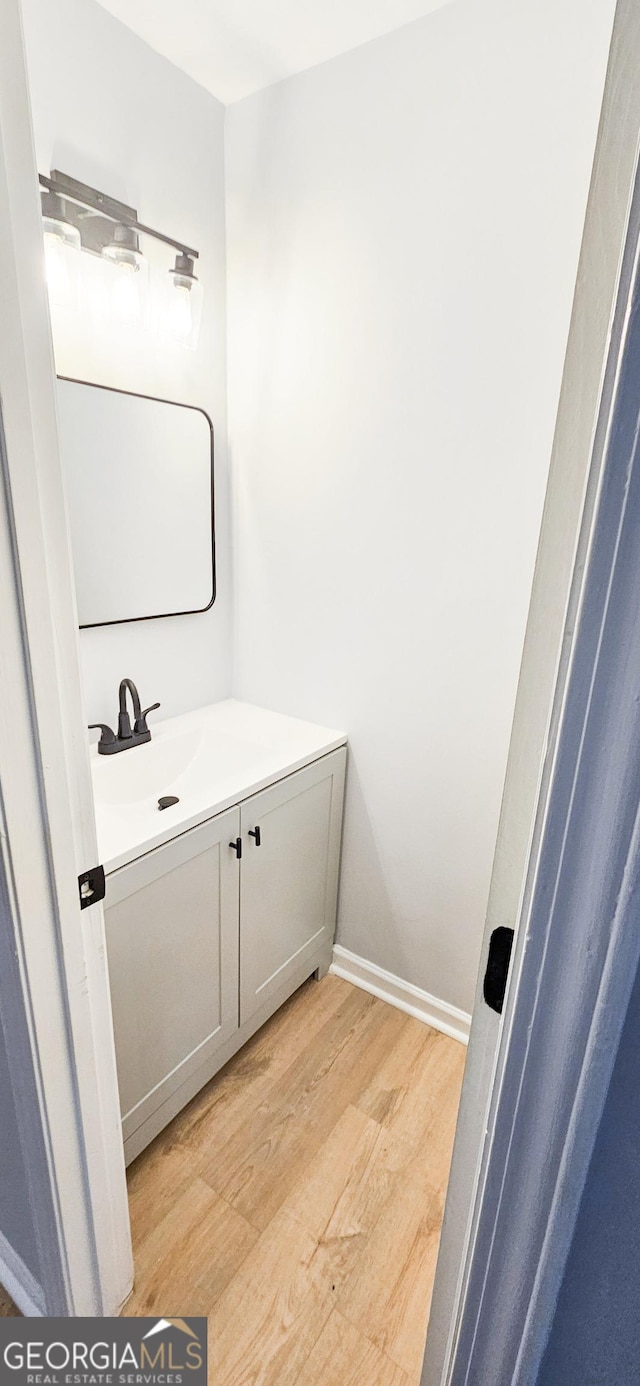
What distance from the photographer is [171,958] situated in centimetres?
136

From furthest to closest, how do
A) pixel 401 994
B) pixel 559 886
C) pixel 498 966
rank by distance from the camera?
pixel 401 994, pixel 498 966, pixel 559 886

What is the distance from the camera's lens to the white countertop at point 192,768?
1279 millimetres

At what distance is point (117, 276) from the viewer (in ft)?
4.70

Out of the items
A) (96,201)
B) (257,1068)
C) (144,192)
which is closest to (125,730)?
(257,1068)

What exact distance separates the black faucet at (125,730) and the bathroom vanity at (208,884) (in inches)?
1.0

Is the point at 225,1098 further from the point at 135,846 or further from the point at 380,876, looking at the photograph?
the point at 135,846

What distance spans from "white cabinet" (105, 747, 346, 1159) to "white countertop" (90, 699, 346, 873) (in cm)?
4

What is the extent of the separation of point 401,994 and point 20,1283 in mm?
1111

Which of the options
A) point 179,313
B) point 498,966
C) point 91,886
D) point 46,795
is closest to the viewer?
point 498,966

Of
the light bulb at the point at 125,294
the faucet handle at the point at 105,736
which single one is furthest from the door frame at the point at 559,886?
the light bulb at the point at 125,294

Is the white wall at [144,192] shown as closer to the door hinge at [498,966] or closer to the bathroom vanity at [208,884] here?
the bathroom vanity at [208,884]

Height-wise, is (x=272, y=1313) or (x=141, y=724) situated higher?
(x=141, y=724)

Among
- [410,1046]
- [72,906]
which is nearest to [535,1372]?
[72,906]

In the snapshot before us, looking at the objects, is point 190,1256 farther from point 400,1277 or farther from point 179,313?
point 179,313
